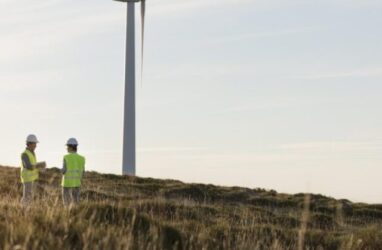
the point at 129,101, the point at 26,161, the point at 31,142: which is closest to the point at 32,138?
the point at 31,142

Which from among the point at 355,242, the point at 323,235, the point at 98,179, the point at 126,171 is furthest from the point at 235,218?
the point at 126,171

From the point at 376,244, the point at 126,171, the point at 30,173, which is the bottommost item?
the point at 376,244

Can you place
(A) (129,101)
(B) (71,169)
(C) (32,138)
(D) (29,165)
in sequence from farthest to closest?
(A) (129,101) → (B) (71,169) → (C) (32,138) → (D) (29,165)

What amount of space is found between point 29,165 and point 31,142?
1.71 ft

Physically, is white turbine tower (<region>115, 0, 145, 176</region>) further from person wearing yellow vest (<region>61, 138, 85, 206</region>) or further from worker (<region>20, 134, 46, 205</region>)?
worker (<region>20, 134, 46, 205</region>)

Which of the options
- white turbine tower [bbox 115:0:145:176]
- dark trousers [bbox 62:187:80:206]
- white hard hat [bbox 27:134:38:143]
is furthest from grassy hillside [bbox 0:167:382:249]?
white turbine tower [bbox 115:0:145:176]

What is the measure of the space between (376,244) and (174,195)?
19593 millimetres

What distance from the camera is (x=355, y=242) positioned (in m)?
16.1

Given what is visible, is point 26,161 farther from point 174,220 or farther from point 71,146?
point 174,220

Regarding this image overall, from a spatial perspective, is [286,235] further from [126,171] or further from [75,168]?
[126,171]

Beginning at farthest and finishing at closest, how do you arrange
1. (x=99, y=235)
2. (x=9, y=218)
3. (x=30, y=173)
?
(x=30, y=173) < (x=9, y=218) < (x=99, y=235)

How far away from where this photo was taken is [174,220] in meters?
17.2

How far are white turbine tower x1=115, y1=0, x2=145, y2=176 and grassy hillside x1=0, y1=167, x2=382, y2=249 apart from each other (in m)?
5.63

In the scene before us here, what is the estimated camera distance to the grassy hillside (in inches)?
320
